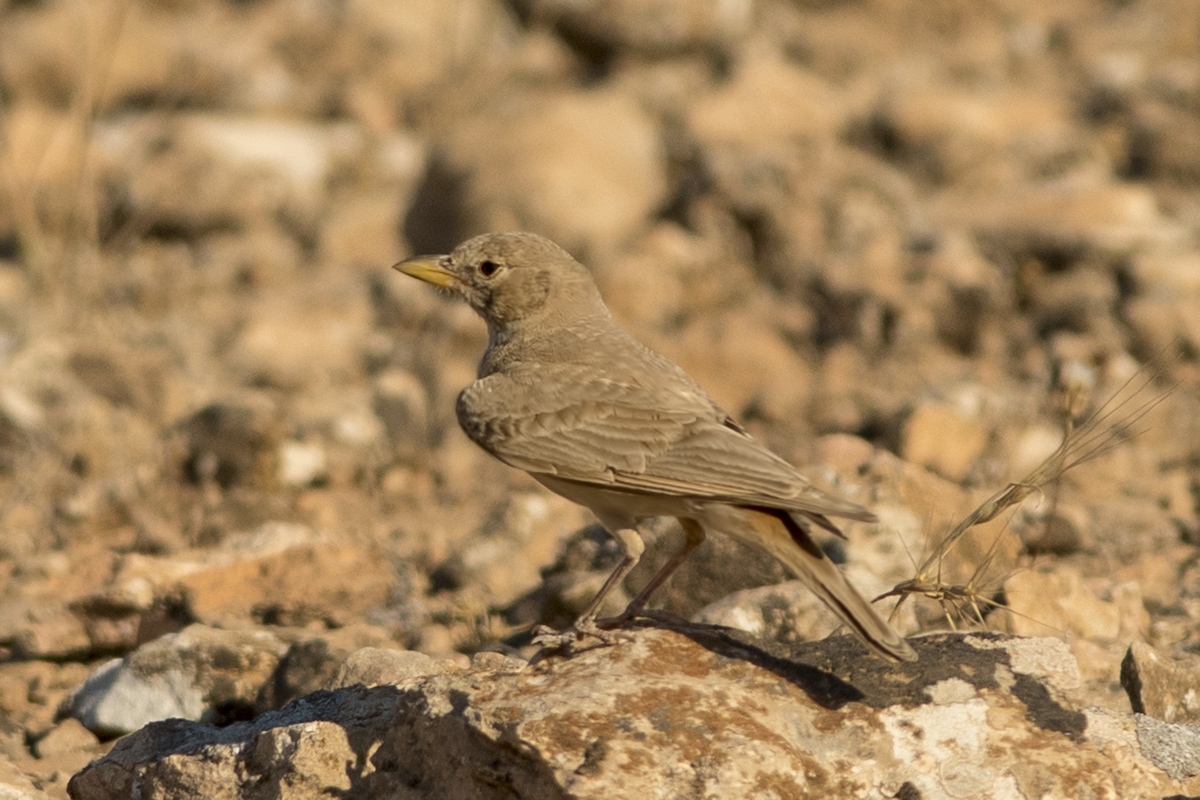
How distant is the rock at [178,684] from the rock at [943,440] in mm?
3321

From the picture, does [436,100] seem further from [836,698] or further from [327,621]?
[836,698]

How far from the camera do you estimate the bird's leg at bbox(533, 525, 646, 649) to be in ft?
12.4

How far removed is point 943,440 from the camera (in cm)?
682

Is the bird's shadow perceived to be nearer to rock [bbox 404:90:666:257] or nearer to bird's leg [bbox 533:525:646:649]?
bird's leg [bbox 533:525:646:649]

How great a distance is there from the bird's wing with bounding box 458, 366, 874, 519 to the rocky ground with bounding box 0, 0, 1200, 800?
0.54 meters

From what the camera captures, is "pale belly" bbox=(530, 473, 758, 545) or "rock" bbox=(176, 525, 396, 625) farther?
"rock" bbox=(176, 525, 396, 625)

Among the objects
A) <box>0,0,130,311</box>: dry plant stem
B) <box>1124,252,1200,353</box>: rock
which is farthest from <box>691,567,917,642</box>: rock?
<box>0,0,130,311</box>: dry plant stem

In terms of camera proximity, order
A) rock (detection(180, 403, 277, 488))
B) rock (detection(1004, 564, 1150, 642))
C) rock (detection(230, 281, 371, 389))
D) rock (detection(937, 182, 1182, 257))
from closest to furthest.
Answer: rock (detection(1004, 564, 1150, 642)), rock (detection(180, 403, 277, 488)), rock (detection(230, 281, 371, 389)), rock (detection(937, 182, 1182, 257))

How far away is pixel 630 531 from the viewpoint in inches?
166

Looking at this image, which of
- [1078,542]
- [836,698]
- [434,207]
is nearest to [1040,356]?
[1078,542]

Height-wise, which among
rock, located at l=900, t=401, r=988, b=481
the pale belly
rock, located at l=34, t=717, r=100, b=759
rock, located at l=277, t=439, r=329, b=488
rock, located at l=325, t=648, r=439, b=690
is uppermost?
the pale belly

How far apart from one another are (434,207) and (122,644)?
5.92 m

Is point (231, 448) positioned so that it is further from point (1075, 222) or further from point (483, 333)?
point (1075, 222)

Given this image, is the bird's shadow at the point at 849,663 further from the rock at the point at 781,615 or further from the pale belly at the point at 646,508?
the rock at the point at 781,615
